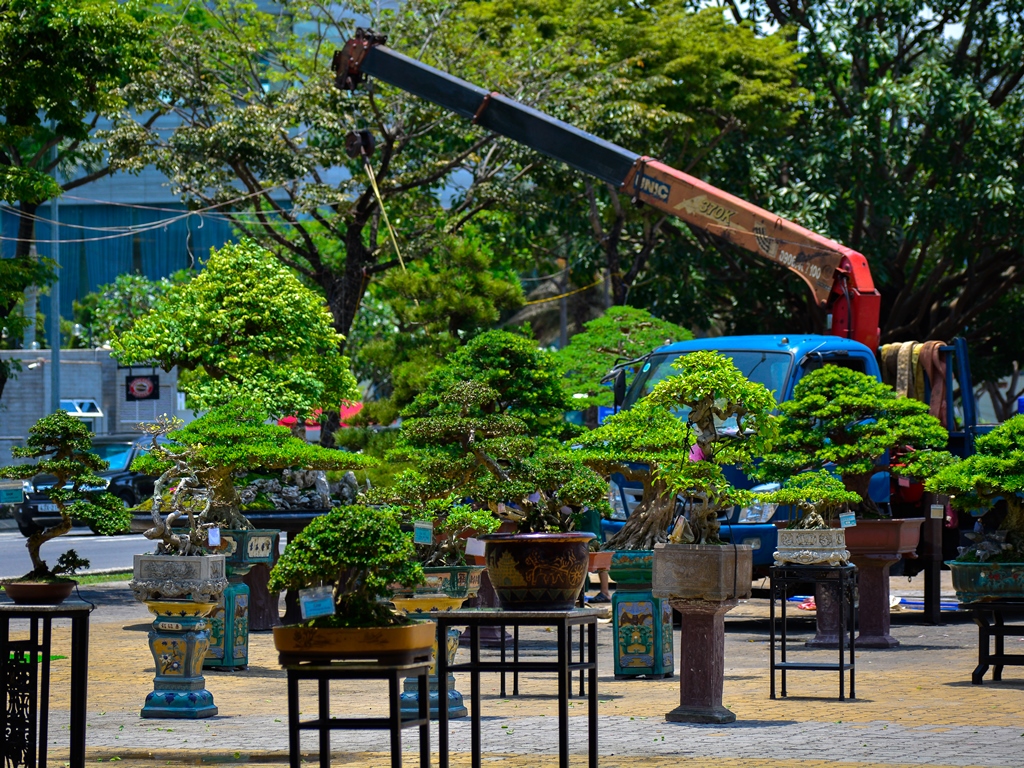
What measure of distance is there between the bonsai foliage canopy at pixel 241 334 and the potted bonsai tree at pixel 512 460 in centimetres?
251

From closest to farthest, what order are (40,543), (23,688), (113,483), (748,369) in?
1. (23,688)
2. (40,543)
3. (748,369)
4. (113,483)

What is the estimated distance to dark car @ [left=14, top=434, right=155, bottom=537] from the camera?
A: 23.0 metres

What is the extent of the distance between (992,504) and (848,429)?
1657 mm

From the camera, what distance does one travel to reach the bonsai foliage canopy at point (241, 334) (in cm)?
1305

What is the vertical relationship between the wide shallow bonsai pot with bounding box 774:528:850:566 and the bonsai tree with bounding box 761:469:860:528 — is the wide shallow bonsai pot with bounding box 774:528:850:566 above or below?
below

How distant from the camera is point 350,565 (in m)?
5.12

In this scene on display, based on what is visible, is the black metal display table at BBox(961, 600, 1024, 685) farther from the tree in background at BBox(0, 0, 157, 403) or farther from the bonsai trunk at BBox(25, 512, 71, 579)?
the tree in background at BBox(0, 0, 157, 403)

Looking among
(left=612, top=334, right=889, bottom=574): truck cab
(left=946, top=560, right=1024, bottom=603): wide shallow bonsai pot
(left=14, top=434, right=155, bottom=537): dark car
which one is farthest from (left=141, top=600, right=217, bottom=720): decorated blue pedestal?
(left=14, top=434, right=155, bottom=537): dark car

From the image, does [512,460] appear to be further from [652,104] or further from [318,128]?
[652,104]

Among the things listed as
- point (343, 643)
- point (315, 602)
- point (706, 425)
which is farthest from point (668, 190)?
point (343, 643)

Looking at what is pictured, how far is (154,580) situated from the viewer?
8.88 metres

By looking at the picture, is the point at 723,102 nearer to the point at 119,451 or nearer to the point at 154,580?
the point at 119,451

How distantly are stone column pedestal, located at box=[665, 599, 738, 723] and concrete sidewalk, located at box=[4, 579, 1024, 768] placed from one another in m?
0.14

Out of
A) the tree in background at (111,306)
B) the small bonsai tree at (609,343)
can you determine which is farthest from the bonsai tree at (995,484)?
the tree in background at (111,306)
